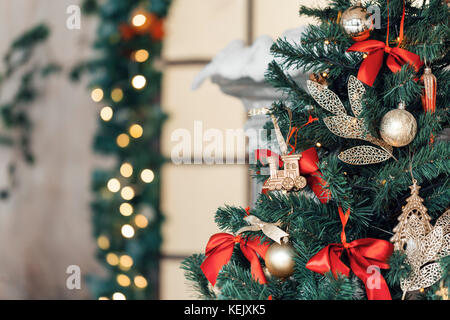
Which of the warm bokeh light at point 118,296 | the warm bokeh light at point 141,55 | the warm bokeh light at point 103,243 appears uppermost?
the warm bokeh light at point 141,55

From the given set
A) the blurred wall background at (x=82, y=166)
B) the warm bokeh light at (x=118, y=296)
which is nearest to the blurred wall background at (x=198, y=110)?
the blurred wall background at (x=82, y=166)

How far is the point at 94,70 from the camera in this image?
4.95ft

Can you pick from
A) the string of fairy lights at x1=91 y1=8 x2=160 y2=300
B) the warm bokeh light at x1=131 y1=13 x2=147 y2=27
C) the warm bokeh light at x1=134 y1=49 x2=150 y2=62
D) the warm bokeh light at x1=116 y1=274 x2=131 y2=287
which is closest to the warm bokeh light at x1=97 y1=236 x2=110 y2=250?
the string of fairy lights at x1=91 y1=8 x2=160 y2=300

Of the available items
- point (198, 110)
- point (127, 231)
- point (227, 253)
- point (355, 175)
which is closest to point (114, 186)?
point (127, 231)

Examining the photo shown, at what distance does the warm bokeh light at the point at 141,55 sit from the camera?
4.83 feet

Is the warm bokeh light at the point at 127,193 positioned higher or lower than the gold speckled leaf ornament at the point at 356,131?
Answer: lower

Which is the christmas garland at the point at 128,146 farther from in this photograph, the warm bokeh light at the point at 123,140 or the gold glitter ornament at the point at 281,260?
the gold glitter ornament at the point at 281,260

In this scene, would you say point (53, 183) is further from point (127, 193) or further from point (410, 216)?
point (410, 216)

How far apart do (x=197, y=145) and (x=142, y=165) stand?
0.25 meters

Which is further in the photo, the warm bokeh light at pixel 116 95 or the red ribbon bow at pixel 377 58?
the warm bokeh light at pixel 116 95

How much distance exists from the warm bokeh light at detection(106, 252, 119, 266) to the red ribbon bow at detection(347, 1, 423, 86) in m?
1.09

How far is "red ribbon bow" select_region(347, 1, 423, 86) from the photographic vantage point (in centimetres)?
56

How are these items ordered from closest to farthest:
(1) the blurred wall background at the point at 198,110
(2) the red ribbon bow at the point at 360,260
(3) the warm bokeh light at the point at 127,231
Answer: (2) the red ribbon bow at the point at 360,260, (3) the warm bokeh light at the point at 127,231, (1) the blurred wall background at the point at 198,110

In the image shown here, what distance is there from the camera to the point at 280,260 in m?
0.57
